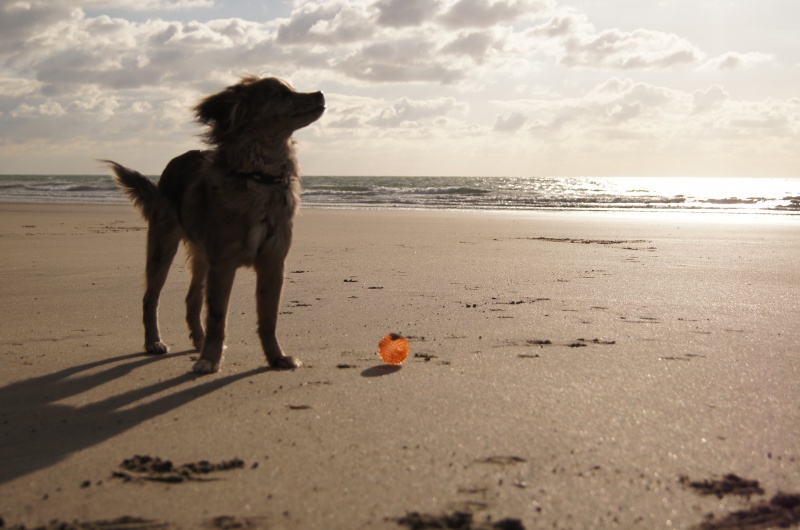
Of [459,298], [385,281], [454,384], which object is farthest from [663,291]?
[454,384]

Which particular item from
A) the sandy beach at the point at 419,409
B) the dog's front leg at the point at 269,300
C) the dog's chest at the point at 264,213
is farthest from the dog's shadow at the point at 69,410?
the dog's chest at the point at 264,213

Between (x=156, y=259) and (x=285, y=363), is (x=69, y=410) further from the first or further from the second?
(x=156, y=259)

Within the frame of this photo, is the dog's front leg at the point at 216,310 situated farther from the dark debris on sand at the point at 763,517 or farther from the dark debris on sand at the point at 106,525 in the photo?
the dark debris on sand at the point at 763,517

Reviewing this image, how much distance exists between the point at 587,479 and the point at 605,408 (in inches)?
34.0

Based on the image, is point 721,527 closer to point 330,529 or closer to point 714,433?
point 714,433

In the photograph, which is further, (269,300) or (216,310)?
(269,300)

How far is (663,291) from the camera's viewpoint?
6.88 m

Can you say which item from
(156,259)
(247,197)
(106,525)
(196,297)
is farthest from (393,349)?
(106,525)

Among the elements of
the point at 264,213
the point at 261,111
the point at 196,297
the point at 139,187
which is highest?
the point at 261,111

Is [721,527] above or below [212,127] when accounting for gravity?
below

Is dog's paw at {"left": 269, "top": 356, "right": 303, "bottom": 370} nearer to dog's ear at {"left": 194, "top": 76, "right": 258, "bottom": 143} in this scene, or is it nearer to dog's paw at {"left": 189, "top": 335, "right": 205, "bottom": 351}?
dog's paw at {"left": 189, "top": 335, "right": 205, "bottom": 351}

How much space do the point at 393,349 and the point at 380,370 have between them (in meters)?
0.16

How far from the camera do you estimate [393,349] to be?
4277mm

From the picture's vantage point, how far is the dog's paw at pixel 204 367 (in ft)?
14.0
